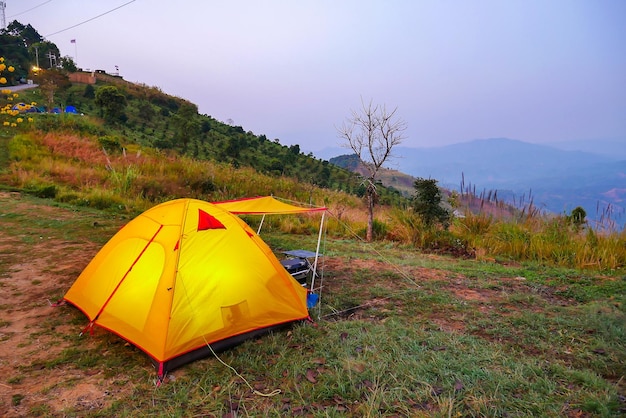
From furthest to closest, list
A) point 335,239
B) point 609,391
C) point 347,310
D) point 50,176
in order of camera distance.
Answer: point 50,176 → point 335,239 → point 347,310 → point 609,391

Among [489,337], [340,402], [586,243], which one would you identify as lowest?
[340,402]

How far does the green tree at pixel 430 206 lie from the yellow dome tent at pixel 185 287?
539cm

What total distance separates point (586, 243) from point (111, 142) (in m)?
17.1

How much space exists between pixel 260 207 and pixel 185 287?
6.33ft

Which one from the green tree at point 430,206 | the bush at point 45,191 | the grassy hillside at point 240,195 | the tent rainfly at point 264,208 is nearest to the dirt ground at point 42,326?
the tent rainfly at point 264,208

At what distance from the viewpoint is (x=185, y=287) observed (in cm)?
364

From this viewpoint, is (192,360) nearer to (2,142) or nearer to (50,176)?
(50,176)

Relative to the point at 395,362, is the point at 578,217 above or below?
above

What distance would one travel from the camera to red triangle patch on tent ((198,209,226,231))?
13.5 ft

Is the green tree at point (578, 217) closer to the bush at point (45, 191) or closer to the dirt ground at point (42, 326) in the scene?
the dirt ground at point (42, 326)

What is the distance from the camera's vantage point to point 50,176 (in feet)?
39.9

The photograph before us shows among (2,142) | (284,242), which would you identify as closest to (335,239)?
(284,242)

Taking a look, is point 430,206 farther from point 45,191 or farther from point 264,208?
point 45,191

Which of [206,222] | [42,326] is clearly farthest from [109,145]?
[206,222]
